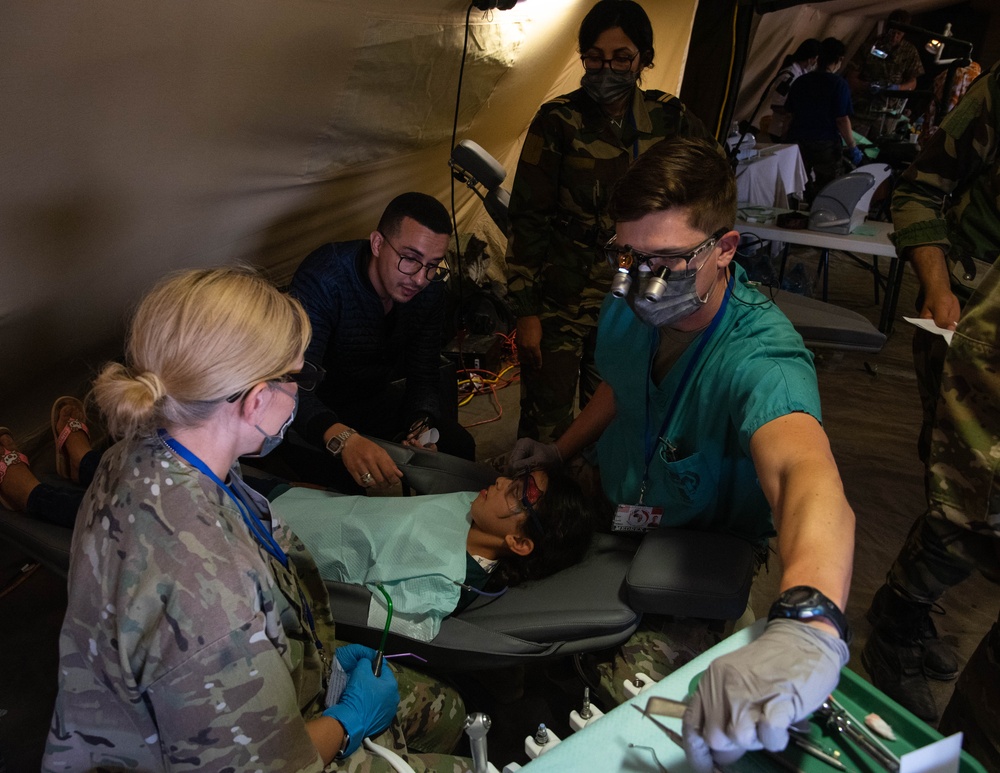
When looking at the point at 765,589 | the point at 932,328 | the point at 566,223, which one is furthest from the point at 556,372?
the point at 932,328

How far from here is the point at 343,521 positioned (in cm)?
173

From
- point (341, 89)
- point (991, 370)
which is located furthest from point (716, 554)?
point (341, 89)

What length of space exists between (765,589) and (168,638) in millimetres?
2020

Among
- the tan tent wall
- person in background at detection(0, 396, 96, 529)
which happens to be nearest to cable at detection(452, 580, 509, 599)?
person in background at detection(0, 396, 96, 529)

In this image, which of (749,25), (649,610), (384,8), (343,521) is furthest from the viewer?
(749,25)

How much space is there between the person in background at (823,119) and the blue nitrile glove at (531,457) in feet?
15.1

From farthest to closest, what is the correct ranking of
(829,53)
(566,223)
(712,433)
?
1. (829,53)
2. (566,223)
3. (712,433)

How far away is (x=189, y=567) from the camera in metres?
0.91

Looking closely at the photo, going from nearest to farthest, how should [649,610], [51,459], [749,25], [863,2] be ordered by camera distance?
[649,610] < [51,459] < [749,25] < [863,2]

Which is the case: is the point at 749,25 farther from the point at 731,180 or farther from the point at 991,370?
the point at 991,370

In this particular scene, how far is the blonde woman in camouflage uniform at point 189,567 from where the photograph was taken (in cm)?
89

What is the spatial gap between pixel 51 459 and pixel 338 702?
1.53 metres

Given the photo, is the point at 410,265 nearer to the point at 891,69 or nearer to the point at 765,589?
the point at 765,589

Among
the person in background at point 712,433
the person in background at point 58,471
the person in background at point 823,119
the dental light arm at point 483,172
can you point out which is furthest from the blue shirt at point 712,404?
the person in background at point 823,119
